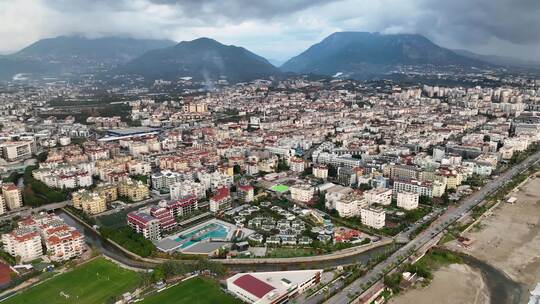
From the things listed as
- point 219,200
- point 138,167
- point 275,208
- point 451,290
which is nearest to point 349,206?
point 275,208

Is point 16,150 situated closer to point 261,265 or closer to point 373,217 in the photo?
point 261,265

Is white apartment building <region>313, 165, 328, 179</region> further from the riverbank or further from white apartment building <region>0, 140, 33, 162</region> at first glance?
white apartment building <region>0, 140, 33, 162</region>

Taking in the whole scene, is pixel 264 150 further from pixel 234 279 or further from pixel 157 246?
pixel 234 279

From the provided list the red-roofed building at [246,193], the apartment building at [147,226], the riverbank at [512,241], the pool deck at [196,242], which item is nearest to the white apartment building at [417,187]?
the riverbank at [512,241]

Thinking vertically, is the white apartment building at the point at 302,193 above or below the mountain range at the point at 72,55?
below

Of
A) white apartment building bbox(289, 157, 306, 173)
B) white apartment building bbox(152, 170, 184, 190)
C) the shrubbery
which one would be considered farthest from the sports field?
the shrubbery

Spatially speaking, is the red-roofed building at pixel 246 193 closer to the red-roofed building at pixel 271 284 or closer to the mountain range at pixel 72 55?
the red-roofed building at pixel 271 284

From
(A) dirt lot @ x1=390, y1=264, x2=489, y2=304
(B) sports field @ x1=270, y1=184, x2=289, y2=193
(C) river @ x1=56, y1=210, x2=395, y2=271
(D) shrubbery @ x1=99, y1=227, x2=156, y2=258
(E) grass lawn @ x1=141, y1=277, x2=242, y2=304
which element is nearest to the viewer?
(A) dirt lot @ x1=390, y1=264, x2=489, y2=304
